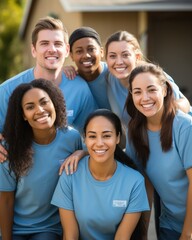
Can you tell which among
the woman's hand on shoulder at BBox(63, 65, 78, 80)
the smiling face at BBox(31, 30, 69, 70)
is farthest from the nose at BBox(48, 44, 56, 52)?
the woman's hand on shoulder at BBox(63, 65, 78, 80)

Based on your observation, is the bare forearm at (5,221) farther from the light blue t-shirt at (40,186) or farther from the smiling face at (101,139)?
the smiling face at (101,139)

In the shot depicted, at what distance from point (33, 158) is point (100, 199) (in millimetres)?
617

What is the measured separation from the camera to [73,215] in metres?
3.93

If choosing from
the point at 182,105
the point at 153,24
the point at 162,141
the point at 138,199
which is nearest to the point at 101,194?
the point at 138,199

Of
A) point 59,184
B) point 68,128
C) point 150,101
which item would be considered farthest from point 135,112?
point 59,184

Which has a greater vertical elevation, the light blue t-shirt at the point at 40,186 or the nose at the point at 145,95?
the nose at the point at 145,95

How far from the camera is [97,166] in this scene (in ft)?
12.9

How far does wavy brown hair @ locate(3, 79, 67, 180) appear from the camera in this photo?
3.97 meters

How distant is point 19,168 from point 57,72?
1.10 m

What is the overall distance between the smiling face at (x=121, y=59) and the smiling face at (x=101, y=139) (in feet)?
2.61

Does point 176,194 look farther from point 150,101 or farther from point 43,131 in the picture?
point 43,131

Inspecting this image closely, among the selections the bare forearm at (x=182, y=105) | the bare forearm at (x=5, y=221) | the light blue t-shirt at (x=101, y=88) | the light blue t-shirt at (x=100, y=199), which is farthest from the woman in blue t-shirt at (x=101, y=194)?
the light blue t-shirt at (x=101, y=88)

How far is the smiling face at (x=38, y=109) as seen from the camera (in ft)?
13.0

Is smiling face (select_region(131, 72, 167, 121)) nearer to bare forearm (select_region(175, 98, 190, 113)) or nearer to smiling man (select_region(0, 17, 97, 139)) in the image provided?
bare forearm (select_region(175, 98, 190, 113))
